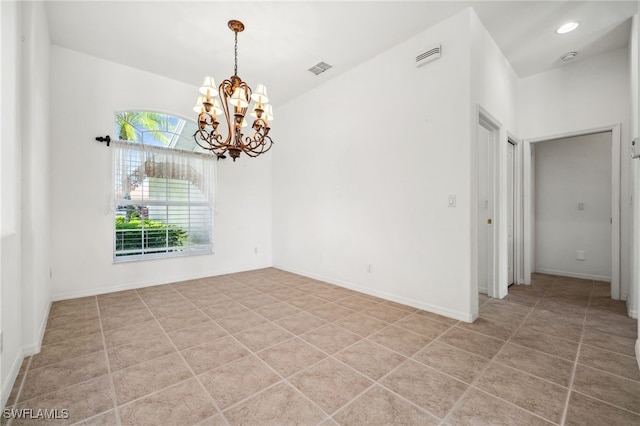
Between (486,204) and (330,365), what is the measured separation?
288 cm

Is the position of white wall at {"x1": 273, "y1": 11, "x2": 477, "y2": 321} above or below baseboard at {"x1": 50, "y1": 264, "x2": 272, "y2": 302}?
above

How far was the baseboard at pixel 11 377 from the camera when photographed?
1555 mm

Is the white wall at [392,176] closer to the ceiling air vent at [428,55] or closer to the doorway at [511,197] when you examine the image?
the ceiling air vent at [428,55]

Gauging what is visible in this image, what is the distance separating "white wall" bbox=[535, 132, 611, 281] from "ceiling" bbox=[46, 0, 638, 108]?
177 cm

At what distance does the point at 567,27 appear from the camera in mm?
2973

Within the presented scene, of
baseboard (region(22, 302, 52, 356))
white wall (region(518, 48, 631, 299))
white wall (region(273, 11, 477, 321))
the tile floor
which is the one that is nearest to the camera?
the tile floor

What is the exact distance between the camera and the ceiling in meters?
2.72

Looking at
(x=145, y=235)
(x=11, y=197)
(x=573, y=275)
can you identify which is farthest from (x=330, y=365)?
(x=573, y=275)

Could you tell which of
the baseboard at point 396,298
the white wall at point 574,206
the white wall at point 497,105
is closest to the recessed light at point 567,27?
the white wall at point 497,105

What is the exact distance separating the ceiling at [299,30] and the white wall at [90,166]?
0.86 feet

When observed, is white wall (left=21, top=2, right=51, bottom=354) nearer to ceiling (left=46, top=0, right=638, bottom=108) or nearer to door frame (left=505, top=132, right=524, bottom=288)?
ceiling (left=46, top=0, right=638, bottom=108)

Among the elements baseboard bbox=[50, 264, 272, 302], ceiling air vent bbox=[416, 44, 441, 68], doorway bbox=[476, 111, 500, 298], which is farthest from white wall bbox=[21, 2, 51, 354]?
doorway bbox=[476, 111, 500, 298]

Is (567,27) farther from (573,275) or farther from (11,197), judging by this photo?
(11,197)

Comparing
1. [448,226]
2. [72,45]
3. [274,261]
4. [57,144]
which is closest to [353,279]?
[448,226]
